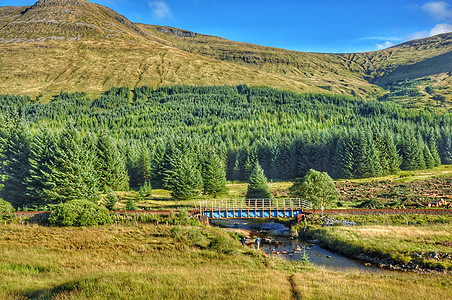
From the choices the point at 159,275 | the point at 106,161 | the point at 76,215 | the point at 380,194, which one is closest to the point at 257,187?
the point at 380,194

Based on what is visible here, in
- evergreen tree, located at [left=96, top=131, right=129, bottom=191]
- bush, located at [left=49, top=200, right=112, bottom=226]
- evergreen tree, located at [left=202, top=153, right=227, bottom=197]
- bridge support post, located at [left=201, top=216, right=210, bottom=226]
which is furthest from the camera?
evergreen tree, located at [left=202, top=153, right=227, bottom=197]

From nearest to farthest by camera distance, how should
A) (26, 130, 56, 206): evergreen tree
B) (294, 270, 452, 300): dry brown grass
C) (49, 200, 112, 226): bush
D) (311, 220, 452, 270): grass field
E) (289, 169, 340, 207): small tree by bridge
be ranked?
(294, 270, 452, 300): dry brown grass, (311, 220, 452, 270): grass field, (49, 200, 112, 226): bush, (26, 130, 56, 206): evergreen tree, (289, 169, 340, 207): small tree by bridge

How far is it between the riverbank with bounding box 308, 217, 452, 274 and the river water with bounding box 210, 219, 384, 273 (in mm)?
1651

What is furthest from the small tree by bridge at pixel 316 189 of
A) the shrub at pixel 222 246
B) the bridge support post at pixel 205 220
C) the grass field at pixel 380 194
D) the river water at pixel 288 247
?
the shrub at pixel 222 246

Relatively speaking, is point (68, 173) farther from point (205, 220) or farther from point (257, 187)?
point (257, 187)

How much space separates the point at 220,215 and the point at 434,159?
11421 centimetres

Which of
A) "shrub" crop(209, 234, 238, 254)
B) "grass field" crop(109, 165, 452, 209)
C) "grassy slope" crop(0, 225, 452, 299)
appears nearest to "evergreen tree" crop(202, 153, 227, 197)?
"grass field" crop(109, 165, 452, 209)

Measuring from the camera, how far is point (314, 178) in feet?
178

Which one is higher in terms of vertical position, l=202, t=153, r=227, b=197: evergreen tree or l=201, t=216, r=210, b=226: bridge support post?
l=202, t=153, r=227, b=197: evergreen tree

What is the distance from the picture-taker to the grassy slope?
48.3 ft

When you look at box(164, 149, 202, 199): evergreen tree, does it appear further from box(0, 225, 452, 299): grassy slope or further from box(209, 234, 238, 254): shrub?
box(209, 234, 238, 254): shrub

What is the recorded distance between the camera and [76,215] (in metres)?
37.9

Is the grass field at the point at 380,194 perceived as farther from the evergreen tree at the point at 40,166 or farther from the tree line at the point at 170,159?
the evergreen tree at the point at 40,166

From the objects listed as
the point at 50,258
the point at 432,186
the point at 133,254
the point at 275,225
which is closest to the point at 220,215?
the point at 275,225
